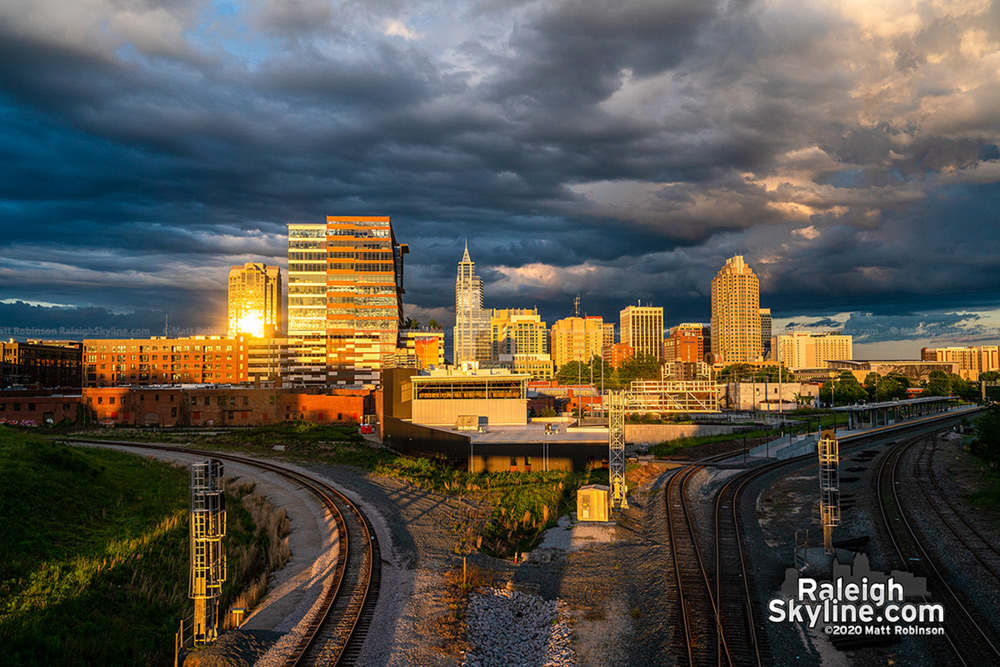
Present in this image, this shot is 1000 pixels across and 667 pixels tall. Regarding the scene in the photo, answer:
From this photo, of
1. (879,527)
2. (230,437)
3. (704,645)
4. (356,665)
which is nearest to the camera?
(356,665)

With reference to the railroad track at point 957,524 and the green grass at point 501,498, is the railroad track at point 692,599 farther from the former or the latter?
the railroad track at point 957,524

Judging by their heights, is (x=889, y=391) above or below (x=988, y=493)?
below

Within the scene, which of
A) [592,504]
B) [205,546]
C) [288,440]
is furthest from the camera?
[288,440]

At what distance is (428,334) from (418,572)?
151 meters

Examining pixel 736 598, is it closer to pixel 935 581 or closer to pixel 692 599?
pixel 692 599

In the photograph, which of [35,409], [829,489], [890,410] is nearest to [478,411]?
[829,489]

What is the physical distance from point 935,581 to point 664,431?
1985 inches

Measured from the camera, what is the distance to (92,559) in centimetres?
2098

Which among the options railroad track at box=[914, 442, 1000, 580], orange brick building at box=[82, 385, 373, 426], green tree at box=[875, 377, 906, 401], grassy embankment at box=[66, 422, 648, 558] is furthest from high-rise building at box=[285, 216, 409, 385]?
railroad track at box=[914, 442, 1000, 580]

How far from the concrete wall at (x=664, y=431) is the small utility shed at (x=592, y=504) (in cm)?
4042

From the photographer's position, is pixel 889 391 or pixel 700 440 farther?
pixel 889 391

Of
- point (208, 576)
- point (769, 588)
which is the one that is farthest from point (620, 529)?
point (208, 576)

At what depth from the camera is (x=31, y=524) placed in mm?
22031

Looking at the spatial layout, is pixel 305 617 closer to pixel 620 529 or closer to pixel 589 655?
pixel 589 655
